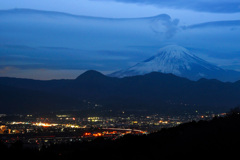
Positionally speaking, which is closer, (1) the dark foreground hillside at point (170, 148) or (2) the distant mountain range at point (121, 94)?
(1) the dark foreground hillside at point (170, 148)

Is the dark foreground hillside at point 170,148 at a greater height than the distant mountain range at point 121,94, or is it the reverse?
the distant mountain range at point 121,94

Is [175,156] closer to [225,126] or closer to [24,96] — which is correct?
[225,126]

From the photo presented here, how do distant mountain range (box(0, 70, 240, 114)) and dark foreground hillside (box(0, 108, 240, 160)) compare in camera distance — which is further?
distant mountain range (box(0, 70, 240, 114))

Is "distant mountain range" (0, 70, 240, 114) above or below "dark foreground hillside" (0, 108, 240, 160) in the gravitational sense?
above

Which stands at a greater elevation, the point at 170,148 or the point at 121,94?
the point at 121,94

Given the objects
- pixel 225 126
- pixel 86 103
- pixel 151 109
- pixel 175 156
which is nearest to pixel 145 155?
pixel 175 156

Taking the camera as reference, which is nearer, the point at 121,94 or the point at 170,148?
the point at 170,148

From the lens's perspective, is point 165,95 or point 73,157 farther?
point 165,95

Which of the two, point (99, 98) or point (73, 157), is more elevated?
point (99, 98)
